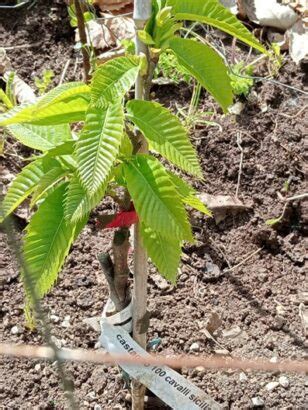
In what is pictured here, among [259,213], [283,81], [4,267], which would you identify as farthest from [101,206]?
[283,81]

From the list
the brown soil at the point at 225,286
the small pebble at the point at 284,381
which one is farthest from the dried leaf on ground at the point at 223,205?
the small pebble at the point at 284,381

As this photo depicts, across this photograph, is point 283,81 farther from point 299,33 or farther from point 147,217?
point 147,217

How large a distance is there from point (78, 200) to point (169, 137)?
0.21 m

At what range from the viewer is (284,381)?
202 cm

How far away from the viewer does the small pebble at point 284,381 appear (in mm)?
2010

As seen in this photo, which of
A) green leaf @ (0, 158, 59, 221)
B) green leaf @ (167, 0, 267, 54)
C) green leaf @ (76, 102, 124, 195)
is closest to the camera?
green leaf @ (76, 102, 124, 195)

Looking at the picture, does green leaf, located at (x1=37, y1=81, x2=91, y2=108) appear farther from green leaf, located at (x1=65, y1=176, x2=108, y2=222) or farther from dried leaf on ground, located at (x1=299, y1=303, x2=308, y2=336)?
dried leaf on ground, located at (x1=299, y1=303, x2=308, y2=336)

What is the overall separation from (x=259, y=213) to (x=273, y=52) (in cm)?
79

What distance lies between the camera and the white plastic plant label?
5.53ft

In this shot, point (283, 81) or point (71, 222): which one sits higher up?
point (71, 222)

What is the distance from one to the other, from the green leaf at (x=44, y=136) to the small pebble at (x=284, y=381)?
99 cm

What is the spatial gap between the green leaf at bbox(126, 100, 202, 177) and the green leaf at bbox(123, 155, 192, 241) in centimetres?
5

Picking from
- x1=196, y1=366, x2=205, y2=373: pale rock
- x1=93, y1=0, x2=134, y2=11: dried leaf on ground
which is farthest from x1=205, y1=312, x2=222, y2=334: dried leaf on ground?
x1=93, y1=0, x2=134, y2=11: dried leaf on ground

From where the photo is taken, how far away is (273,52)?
287 cm
